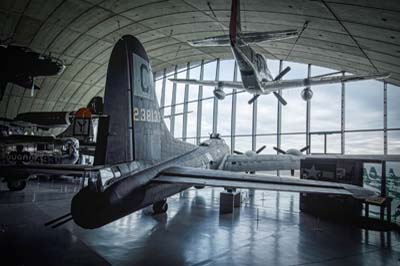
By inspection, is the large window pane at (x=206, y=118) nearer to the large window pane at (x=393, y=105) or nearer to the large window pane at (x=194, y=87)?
the large window pane at (x=194, y=87)

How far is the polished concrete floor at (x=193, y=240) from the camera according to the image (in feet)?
21.5

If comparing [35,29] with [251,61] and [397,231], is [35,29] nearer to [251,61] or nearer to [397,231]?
[251,61]

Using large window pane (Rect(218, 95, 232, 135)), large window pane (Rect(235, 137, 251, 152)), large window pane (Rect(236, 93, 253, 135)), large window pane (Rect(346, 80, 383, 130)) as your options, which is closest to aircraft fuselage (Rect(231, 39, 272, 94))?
large window pane (Rect(236, 93, 253, 135))

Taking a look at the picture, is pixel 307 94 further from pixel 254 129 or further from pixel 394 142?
pixel 394 142

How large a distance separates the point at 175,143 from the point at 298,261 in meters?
5.02

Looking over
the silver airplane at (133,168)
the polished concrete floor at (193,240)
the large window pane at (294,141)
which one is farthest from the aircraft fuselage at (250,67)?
the polished concrete floor at (193,240)

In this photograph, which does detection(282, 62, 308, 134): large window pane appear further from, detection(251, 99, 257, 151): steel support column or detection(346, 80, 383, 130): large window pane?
detection(346, 80, 383, 130): large window pane

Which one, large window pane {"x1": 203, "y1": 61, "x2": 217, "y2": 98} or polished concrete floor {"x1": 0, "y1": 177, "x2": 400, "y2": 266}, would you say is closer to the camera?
polished concrete floor {"x1": 0, "y1": 177, "x2": 400, "y2": 266}

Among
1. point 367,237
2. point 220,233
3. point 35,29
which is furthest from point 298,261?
point 35,29

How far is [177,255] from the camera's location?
6.78 meters

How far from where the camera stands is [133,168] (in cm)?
655

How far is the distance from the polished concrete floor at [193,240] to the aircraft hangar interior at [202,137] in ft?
0.21

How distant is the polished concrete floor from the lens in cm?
657

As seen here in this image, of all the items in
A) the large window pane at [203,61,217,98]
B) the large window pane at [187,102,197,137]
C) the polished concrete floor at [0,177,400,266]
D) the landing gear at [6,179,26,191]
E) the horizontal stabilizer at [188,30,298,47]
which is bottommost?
the polished concrete floor at [0,177,400,266]
